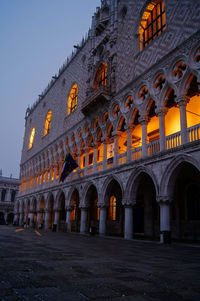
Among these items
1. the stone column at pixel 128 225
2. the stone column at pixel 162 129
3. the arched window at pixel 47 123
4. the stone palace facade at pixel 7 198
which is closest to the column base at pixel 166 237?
the stone column at pixel 128 225

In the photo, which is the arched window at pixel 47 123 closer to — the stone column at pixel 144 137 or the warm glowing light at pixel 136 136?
the warm glowing light at pixel 136 136

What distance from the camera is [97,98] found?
19.4m

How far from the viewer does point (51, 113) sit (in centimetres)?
3291

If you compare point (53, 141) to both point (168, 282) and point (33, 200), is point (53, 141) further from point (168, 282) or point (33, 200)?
point (168, 282)

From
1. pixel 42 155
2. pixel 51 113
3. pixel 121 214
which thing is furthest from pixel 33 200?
pixel 121 214

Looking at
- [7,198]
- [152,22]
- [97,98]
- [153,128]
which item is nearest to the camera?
[152,22]

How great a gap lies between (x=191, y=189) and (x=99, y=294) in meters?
13.0

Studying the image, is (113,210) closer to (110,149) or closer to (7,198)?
(110,149)

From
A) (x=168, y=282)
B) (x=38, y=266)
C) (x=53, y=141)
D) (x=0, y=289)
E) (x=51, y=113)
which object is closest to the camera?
(x=0, y=289)

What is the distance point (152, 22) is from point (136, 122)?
6.63 metres

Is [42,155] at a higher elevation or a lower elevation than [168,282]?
higher

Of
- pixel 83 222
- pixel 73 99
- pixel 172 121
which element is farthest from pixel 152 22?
pixel 83 222

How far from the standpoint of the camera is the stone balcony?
1853 centimetres

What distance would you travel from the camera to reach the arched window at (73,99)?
88.2 ft
